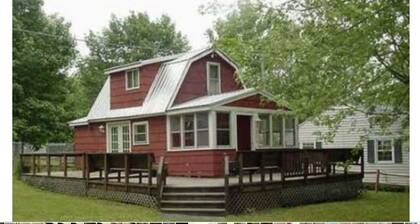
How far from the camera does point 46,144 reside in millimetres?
6000

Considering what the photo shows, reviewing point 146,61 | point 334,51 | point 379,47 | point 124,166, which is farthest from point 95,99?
point 379,47

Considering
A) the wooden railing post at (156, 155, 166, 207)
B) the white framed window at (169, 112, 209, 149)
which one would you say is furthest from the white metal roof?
the wooden railing post at (156, 155, 166, 207)

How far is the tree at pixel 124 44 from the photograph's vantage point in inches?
235

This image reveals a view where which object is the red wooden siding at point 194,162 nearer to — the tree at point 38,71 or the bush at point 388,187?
the tree at point 38,71

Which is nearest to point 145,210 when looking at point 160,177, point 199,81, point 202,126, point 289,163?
point 160,177

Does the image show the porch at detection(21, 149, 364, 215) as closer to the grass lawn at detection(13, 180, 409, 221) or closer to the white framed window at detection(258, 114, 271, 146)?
the grass lawn at detection(13, 180, 409, 221)

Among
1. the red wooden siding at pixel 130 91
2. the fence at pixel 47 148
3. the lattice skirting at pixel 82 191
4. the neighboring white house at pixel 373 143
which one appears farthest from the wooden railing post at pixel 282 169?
the fence at pixel 47 148

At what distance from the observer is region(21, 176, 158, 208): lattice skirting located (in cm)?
682

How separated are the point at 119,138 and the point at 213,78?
1.16 meters

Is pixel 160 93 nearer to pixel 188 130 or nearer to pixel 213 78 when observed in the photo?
pixel 213 78

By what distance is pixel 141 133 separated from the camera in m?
6.54

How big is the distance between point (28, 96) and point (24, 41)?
0.50m

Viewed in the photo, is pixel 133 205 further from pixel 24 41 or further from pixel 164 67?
pixel 24 41

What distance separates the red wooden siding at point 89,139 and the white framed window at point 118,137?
0.08m
